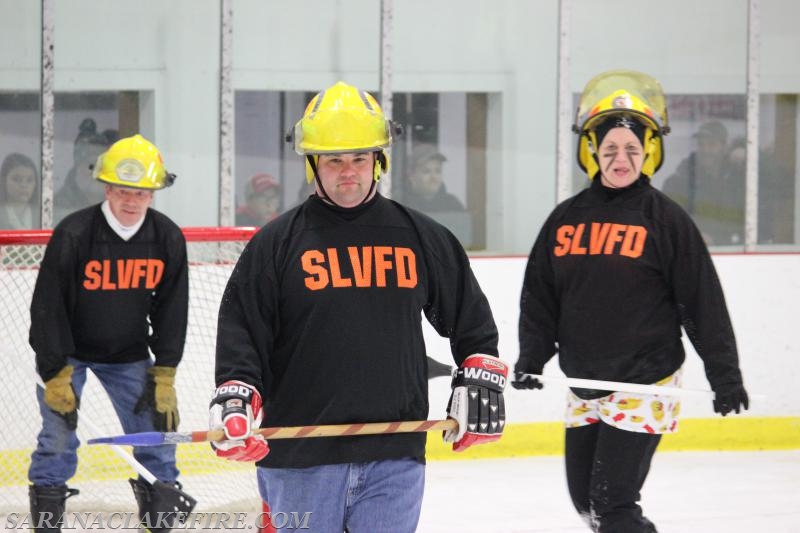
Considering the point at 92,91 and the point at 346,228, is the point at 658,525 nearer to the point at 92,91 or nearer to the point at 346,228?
the point at 346,228

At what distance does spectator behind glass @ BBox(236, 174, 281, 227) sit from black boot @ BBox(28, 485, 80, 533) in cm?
220

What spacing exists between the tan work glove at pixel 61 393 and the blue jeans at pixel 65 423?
9 cm

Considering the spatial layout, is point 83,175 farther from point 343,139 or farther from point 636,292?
point 343,139

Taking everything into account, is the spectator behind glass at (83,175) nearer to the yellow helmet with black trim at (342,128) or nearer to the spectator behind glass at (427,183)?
the spectator behind glass at (427,183)

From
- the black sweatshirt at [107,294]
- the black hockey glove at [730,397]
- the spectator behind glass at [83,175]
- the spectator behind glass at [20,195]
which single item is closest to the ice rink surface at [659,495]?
the black sweatshirt at [107,294]

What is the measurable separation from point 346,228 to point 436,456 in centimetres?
337

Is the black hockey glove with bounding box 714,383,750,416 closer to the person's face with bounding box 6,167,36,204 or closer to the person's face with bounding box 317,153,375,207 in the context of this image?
the person's face with bounding box 317,153,375,207

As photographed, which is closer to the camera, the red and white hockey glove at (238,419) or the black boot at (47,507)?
the red and white hockey glove at (238,419)

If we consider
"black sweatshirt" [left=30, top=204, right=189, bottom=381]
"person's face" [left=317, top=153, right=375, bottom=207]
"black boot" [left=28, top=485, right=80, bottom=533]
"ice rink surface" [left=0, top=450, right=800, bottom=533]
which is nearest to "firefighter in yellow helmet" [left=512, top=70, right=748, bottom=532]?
"person's face" [left=317, top=153, right=375, bottom=207]

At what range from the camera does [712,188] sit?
6523 millimetres

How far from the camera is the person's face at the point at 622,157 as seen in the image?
3.33 metres

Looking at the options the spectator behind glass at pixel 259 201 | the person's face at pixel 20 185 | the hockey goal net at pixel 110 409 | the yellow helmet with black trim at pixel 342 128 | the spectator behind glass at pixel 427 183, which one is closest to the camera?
the yellow helmet with black trim at pixel 342 128

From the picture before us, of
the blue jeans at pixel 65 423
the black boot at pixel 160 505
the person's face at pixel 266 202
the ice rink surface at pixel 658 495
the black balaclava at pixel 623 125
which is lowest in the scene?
the ice rink surface at pixel 658 495

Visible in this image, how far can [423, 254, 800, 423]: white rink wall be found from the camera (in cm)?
576
